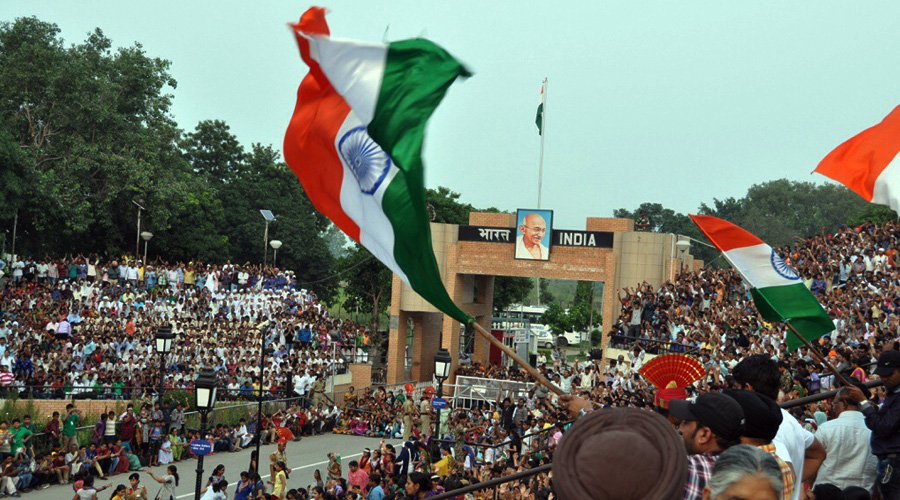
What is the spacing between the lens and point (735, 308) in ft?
80.6

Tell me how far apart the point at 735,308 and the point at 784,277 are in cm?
1689

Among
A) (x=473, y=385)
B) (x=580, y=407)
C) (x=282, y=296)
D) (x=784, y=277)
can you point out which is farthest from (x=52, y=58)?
(x=580, y=407)

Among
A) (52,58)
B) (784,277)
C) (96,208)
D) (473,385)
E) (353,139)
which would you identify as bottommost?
(473,385)

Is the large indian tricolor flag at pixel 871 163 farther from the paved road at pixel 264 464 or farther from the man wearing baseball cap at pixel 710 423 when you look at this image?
the paved road at pixel 264 464

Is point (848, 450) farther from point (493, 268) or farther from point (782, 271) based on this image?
point (493, 268)

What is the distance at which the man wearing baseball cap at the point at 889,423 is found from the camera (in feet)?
18.7

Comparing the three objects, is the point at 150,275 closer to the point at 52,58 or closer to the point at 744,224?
the point at 52,58

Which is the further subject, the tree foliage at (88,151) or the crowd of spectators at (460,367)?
the tree foliage at (88,151)

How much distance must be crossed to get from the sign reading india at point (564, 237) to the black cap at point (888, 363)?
96.8 feet

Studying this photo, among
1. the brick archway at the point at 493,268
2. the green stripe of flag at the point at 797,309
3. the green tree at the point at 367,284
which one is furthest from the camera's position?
the green tree at the point at 367,284

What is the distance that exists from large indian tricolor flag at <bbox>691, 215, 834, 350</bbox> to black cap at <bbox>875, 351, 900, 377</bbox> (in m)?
2.04

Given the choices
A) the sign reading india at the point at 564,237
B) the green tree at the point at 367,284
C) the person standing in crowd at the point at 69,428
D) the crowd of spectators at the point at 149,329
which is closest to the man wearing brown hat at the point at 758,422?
the person standing in crowd at the point at 69,428

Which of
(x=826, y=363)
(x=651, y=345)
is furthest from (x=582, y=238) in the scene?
(x=826, y=363)

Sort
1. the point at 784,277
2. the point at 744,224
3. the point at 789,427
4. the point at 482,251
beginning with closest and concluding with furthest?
the point at 789,427, the point at 784,277, the point at 482,251, the point at 744,224
